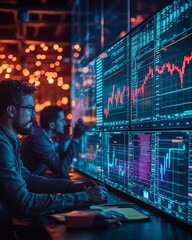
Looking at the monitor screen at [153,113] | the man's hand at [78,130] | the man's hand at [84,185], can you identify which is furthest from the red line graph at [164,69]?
the man's hand at [78,130]

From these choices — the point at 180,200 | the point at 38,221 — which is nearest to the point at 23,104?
the point at 38,221

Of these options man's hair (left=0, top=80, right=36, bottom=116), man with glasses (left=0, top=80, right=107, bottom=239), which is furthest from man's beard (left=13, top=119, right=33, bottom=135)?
man's hair (left=0, top=80, right=36, bottom=116)

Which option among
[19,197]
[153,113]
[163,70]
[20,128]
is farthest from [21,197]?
[163,70]

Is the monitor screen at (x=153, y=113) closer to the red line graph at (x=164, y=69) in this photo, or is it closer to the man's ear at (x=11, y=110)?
the red line graph at (x=164, y=69)

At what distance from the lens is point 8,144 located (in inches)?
83.4

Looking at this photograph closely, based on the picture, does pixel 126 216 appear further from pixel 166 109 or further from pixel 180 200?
pixel 166 109

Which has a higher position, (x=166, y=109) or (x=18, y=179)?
(x=166, y=109)

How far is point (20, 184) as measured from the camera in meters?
1.98

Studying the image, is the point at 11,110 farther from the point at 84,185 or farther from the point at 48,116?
the point at 48,116

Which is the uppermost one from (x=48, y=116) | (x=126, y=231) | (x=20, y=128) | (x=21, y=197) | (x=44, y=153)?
(x=48, y=116)

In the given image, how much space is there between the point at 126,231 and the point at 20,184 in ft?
1.85

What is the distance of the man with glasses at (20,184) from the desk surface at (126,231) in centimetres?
11

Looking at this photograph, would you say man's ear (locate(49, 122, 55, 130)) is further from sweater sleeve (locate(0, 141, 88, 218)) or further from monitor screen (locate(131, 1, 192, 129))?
sweater sleeve (locate(0, 141, 88, 218))

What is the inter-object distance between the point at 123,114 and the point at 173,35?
81 cm
